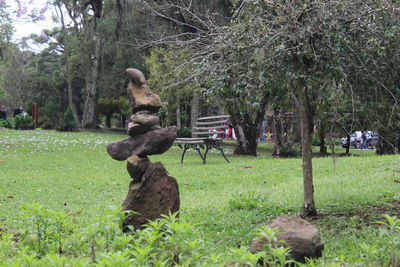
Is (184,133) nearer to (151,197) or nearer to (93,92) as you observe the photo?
(93,92)

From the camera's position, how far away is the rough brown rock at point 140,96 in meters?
5.99

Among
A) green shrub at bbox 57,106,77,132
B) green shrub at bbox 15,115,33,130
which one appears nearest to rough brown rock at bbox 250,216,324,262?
green shrub at bbox 57,106,77,132

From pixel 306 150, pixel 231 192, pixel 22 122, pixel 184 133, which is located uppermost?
pixel 22 122

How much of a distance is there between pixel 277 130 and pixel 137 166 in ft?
47.6

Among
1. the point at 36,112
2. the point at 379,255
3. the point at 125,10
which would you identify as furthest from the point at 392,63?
the point at 36,112

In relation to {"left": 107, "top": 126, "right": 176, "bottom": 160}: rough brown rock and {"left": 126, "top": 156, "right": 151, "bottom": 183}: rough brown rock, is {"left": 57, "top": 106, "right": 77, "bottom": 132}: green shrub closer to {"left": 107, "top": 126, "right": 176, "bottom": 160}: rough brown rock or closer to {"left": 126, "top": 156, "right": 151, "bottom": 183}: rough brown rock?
{"left": 107, "top": 126, "right": 176, "bottom": 160}: rough brown rock

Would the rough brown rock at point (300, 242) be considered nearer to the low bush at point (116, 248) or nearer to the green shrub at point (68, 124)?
the low bush at point (116, 248)

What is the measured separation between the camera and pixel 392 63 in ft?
19.2

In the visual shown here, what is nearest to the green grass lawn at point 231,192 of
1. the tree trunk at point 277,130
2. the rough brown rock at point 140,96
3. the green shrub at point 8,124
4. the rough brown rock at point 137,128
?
the rough brown rock at point 137,128

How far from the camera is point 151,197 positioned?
5613 millimetres

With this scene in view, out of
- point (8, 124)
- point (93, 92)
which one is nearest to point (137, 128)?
point (93, 92)

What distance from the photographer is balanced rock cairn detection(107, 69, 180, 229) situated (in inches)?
220

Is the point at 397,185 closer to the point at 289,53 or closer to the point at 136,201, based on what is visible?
the point at 289,53

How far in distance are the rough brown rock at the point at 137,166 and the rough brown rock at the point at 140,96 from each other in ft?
2.29
